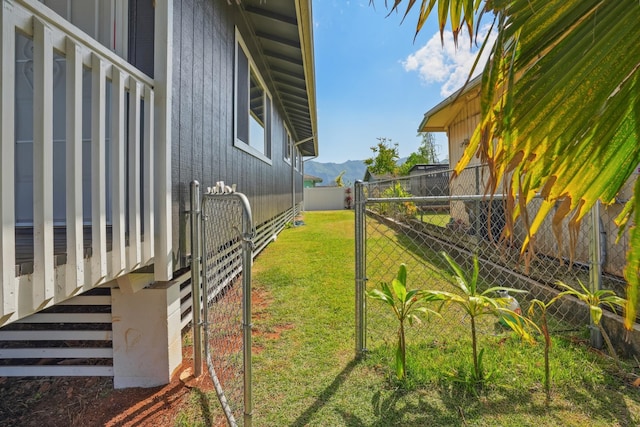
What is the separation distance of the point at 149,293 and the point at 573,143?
2225 millimetres

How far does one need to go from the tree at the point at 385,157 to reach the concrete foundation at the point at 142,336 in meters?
19.8

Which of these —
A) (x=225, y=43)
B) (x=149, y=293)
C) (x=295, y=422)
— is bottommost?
(x=295, y=422)

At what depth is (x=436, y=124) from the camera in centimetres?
778

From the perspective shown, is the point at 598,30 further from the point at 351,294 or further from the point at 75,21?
the point at 351,294

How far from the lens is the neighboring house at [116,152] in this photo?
1.10 meters

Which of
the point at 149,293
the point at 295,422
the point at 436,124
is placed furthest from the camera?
the point at 436,124

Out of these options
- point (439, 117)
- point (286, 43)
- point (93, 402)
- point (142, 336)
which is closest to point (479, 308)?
point (142, 336)

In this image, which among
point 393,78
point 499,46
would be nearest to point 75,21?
point 499,46

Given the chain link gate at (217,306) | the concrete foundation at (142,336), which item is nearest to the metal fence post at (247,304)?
the chain link gate at (217,306)

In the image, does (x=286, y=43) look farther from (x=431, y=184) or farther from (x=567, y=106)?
(x=567, y=106)

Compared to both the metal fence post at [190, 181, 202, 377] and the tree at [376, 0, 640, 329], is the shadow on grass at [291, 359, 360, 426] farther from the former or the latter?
the tree at [376, 0, 640, 329]

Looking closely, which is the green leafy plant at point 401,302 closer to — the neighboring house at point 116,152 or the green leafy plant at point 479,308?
the green leafy plant at point 479,308

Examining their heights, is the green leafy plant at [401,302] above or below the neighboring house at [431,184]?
below

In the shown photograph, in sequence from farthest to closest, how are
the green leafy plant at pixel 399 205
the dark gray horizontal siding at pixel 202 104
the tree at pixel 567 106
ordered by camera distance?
the green leafy plant at pixel 399 205, the dark gray horizontal siding at pixel 202 104, the tree at pixel 567 106
